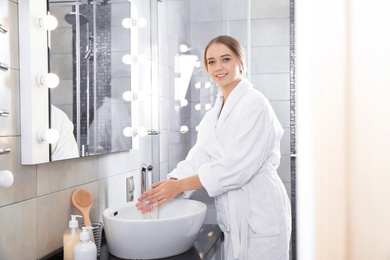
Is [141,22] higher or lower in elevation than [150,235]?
higher

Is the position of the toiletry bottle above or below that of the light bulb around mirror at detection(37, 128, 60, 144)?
below

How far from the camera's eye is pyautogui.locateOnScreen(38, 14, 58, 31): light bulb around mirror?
122 cm

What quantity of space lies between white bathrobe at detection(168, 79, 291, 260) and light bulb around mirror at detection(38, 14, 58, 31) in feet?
2.62

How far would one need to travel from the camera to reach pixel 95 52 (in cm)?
162

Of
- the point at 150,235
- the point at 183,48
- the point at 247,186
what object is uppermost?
the point at 183,48

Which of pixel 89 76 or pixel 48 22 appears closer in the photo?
pixel 48 22

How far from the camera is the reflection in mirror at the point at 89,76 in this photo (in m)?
1.35

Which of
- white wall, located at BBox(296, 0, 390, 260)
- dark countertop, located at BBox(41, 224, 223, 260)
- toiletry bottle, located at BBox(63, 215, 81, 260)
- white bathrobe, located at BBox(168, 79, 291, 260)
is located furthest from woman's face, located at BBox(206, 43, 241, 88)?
white wall, located at BBox(296, 0, 390, 260)

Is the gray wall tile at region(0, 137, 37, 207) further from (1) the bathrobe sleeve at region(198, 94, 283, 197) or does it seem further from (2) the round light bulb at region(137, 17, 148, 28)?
(2) the round light bulb at region(137, 17, 148, 28)

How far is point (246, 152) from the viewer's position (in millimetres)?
1593

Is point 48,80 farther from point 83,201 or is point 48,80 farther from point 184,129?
point 184,129

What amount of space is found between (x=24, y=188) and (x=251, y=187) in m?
0.90

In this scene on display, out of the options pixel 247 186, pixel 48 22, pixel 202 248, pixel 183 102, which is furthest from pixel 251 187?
pixel 48 22

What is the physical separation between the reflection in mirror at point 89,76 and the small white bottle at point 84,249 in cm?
29
